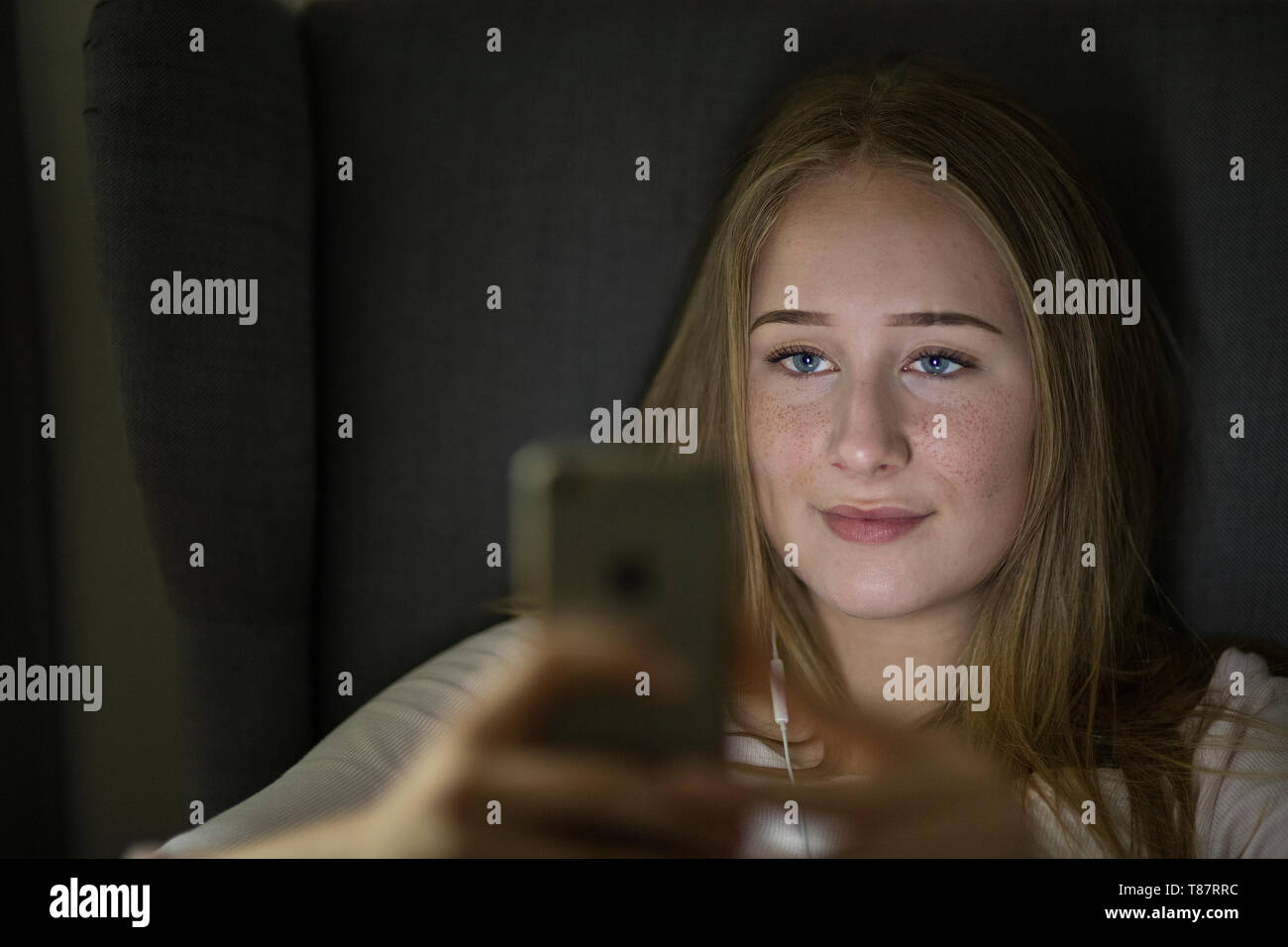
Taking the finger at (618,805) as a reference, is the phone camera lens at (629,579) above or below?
above

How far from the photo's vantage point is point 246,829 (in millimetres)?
531

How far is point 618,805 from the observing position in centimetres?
57

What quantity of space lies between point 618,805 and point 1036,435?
0.35 m

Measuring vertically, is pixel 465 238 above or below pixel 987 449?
above

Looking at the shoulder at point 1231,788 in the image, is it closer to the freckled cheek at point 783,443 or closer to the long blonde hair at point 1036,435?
the long blonde hair at point 1036,435

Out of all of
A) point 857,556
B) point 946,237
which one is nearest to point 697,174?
point 946,237

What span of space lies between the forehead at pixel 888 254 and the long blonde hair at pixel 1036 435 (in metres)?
0.01

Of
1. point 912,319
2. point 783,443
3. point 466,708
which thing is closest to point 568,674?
point 466,708

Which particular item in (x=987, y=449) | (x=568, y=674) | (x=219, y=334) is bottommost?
(x=568, y=674)

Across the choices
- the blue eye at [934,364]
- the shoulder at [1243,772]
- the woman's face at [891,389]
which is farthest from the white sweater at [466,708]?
the blue eye at [934,364]

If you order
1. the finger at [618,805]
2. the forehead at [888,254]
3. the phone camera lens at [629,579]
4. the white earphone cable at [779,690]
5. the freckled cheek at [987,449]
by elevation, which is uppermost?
the forehead at [888,254]

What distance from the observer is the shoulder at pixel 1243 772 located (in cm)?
51

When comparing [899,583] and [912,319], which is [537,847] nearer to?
[899,583]
